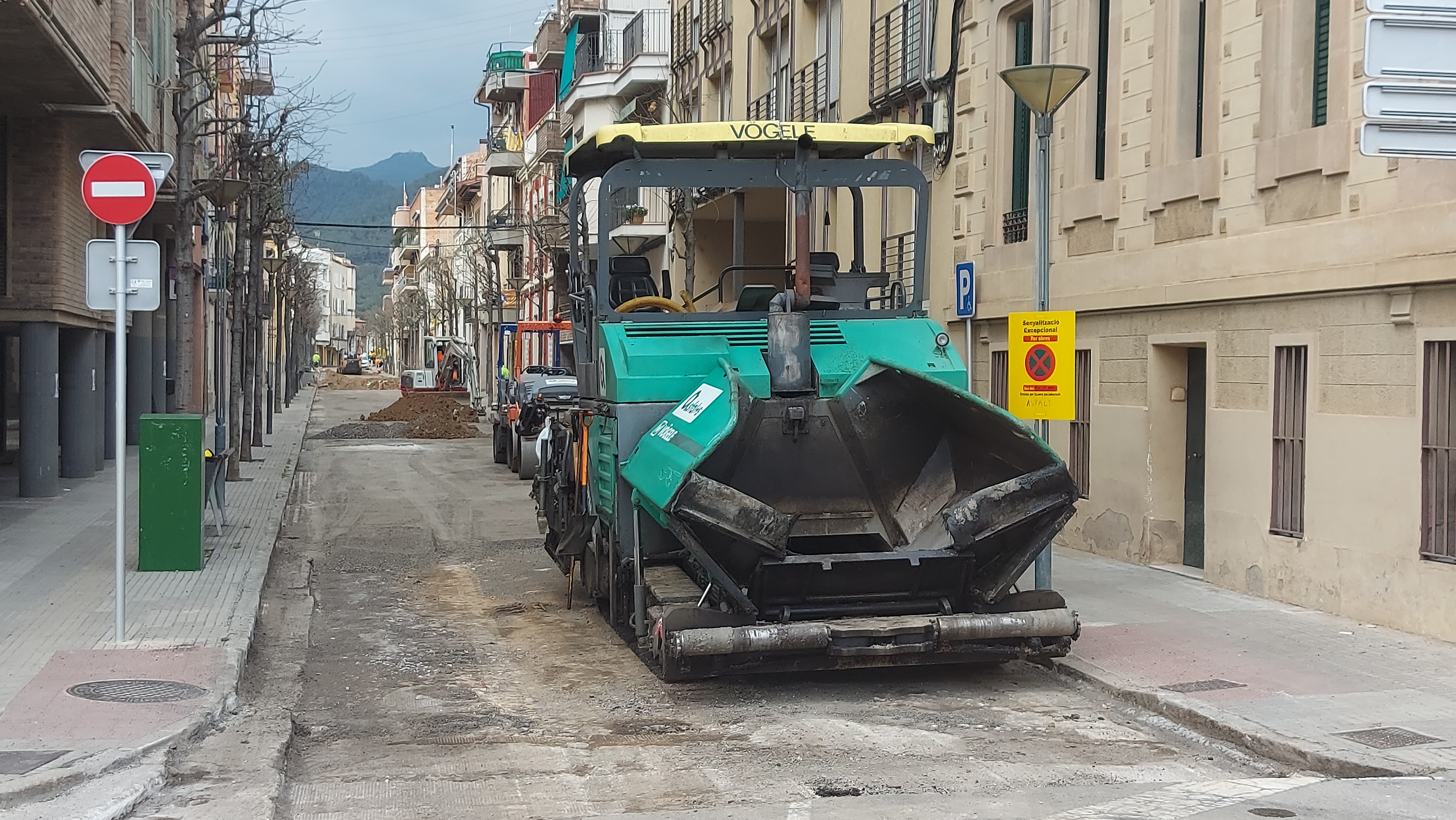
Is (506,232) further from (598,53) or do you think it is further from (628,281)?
(628,281)

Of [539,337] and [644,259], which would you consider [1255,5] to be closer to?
[644,259]

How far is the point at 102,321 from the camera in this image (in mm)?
20516

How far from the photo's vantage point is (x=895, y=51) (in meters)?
19.3

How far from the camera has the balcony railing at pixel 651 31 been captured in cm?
4047

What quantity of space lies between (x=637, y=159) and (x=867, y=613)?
131 inches

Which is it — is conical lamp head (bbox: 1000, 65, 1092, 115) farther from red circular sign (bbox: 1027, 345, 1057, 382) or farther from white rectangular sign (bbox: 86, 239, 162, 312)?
white rectangular sign (bbox: 86, 239, 162, 312)

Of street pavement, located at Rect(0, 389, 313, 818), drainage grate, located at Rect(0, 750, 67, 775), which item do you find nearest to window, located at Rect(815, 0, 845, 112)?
street pavement, located at Rect(0, 389, 313, 818)

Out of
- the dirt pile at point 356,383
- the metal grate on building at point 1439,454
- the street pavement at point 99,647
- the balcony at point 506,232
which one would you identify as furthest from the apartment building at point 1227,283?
the dirt pile at point 356,383

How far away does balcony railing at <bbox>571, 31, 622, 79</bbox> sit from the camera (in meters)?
44.5

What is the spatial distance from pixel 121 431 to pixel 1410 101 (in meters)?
7.51

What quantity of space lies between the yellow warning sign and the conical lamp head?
1431 mm

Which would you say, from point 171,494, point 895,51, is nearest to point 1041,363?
point 171,494

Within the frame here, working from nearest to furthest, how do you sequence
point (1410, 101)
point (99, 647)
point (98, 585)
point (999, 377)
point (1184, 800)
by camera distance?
point (1184, 800), point (1410, 101), point (99, 647), point (98, 585), point (999, 377)

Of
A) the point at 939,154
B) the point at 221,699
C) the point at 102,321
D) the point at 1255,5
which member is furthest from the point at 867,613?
the point at 102,321
